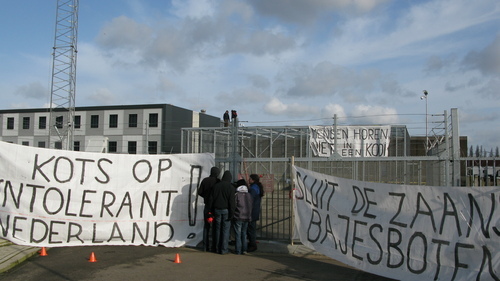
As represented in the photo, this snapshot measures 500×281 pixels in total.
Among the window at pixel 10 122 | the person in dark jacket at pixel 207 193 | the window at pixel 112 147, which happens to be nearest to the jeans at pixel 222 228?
the person in dark jacket at pixel 207 193

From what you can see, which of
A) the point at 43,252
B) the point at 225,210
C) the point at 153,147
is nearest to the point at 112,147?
the point at 153,147

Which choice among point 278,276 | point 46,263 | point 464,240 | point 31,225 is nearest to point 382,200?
point 464,240

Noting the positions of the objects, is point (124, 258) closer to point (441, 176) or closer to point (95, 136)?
point (441, 176)

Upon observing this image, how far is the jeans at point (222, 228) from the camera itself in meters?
9.01

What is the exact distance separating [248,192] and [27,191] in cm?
437

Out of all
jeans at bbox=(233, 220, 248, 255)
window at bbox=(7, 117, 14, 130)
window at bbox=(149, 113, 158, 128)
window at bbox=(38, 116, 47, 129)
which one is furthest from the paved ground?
window at bbox=(7, 117, 14, 130)

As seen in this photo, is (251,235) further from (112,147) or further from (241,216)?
(112,147)

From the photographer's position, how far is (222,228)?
9.08m

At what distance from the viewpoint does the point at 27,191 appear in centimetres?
873

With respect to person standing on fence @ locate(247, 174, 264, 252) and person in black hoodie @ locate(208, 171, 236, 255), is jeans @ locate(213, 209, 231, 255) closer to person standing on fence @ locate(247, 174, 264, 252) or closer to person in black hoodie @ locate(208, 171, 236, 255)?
person in black hoodie @ locate(208, 171, 236, 255)

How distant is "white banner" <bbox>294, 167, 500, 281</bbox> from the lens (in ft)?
19.5

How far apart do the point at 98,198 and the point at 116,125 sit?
36006mm

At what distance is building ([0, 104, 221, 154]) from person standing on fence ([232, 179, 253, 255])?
31.1 m

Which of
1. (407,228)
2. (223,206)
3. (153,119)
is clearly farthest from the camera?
(153,119)
